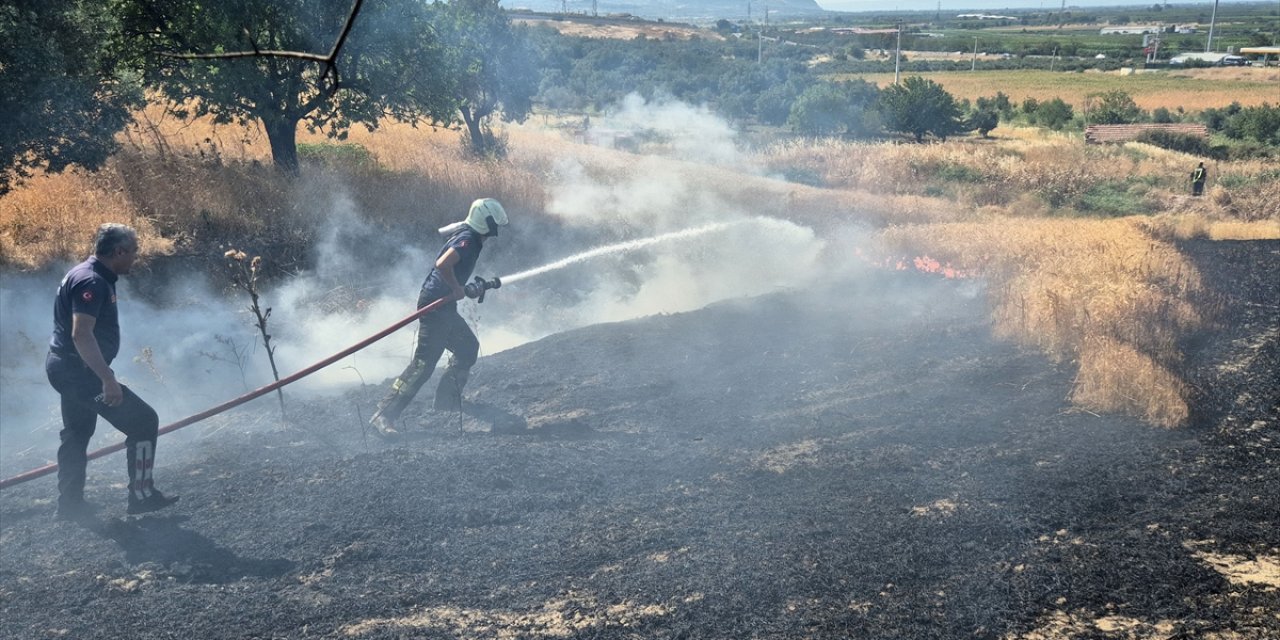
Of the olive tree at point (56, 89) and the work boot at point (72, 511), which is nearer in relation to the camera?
the work boot at point (72, 511)

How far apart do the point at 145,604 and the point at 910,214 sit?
15.9m

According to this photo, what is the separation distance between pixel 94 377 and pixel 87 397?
0.13 meters

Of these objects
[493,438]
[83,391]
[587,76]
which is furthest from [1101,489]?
[587,76]

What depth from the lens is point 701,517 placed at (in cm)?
505

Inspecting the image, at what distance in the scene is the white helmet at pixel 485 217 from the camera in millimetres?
6668

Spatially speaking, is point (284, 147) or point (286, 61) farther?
point (284, 147)

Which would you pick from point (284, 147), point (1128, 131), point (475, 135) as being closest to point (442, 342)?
point (284, 147)

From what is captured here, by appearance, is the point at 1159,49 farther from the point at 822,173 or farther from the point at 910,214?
the point at 910,214

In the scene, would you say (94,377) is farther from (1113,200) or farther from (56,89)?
(1113,200)

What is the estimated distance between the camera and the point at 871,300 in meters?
10.1

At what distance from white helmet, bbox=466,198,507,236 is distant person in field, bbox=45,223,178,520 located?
95.9 inches

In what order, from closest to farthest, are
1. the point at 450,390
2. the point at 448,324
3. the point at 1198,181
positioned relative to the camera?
the point at 448,324 → the point at 450,390 → the point at 1198,181

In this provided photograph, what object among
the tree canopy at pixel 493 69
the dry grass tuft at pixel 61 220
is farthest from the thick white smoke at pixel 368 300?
Result: the tree canopy at pixel 493 69

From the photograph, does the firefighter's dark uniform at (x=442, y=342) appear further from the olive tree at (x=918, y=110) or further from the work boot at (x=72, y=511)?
the olive tree at (x=918, y=110)
